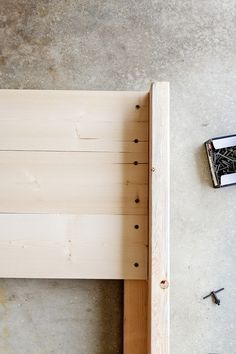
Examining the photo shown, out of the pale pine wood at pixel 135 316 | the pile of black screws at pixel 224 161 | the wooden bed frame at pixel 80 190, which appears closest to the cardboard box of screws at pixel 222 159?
the pile of black screws at pixel 224 161

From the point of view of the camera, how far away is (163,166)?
0.95 m

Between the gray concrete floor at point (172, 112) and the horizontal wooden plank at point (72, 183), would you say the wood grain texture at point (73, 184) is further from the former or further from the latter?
the gray concrete floor at point (172, 112)

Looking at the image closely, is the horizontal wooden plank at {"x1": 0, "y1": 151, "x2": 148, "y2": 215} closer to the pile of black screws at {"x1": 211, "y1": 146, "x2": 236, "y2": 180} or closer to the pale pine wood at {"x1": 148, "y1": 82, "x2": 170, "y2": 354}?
the pale pine wood at {"x1": 148, "y1": 82, "x2": 170, "y2": 354}

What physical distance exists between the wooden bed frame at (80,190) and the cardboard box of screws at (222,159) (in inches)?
9.4

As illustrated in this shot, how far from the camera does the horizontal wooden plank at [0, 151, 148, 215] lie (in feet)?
3.33

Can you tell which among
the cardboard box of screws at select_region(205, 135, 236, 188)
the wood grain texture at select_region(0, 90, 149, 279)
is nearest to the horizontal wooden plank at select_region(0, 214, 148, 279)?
the wood grain texture at select_region(0, 90, 149, 279)

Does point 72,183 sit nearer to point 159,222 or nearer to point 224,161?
point 159,222

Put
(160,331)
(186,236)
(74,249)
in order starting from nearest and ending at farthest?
(160,331) < (74,249) < (186,236)

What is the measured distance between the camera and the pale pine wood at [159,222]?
2.97 feet

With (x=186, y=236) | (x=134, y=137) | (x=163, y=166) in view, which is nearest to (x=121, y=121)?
(x=134, y=137)

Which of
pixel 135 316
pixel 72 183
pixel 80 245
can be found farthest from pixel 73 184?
pixel 135 316

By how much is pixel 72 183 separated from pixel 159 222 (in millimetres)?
251

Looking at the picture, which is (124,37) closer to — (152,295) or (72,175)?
(72,175)

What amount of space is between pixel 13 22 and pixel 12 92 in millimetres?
300
